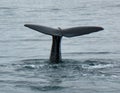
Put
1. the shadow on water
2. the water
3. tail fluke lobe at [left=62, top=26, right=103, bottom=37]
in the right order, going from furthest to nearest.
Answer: tail fluke lobe at [left=62, top=26, right=103, bottom=37] → the shadow on water → the water

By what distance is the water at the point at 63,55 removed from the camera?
1497 centimetres

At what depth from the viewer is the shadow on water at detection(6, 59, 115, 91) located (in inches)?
593

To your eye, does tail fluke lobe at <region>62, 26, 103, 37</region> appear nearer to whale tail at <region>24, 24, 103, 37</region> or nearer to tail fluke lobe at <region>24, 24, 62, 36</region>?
whale tail at <region>24, 24, 103, 37</region>

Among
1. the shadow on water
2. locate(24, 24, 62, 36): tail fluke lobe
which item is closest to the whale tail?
locate(24, 24, 62, 36): tail fluke lobe

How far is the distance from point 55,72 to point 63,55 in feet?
12.4

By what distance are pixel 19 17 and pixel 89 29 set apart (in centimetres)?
1748

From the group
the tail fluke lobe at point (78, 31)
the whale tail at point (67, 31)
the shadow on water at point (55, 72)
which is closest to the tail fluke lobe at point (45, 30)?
the whale tail at point (67, 31)

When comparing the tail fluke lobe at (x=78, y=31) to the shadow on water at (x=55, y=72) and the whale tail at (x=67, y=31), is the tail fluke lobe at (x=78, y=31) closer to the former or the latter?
the whale tail at (x=67, y=31)

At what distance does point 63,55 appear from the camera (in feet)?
64.6

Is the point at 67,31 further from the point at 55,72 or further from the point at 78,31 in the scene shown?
the point at 55,72

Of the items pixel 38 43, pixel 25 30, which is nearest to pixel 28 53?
pixel 38 43

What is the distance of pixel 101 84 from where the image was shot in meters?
14.9

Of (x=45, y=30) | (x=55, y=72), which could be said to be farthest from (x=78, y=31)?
(x=55, y=72)

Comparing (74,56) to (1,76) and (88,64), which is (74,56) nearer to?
(88,64)
